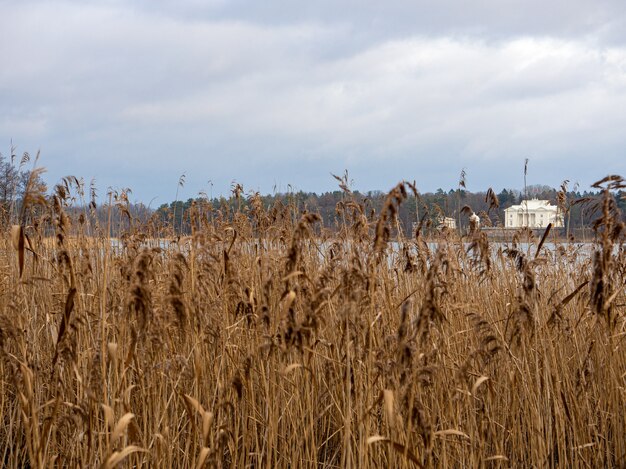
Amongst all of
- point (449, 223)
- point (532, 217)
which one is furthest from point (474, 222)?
point (532, 217)

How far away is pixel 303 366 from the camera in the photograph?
6.43 ft

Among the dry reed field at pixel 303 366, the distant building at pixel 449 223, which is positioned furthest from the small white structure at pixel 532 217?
the dry reed field at pixel 303 366

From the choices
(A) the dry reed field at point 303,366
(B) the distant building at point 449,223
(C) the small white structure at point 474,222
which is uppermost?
(B) the distant building at point 449,223

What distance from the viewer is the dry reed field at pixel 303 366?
1879mm

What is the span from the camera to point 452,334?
3301mm

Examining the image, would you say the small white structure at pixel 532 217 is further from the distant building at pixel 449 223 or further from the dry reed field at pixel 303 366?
the dry reed field at pixel 303 366

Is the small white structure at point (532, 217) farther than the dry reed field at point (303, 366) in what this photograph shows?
Yes

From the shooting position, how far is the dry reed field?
1.88m

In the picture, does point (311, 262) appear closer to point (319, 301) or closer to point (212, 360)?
point (212, 360)

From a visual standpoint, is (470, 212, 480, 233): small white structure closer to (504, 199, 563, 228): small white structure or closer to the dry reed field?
the dry reed field

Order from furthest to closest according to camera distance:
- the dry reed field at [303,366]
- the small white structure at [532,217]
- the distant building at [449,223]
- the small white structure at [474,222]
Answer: the distant building at [449,223], the small white structure at [532,217], the small white structure at [474,222], the dry reed field at [303,366]

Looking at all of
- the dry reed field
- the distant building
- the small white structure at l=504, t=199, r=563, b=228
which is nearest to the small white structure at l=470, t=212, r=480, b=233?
the dry reed field

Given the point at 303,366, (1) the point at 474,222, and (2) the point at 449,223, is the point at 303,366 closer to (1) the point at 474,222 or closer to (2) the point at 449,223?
(1) the point at 474,222

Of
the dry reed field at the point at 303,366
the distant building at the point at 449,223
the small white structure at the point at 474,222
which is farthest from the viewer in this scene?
the distant building at the point at 449,223
